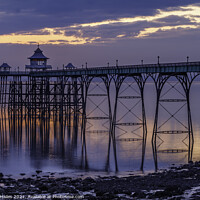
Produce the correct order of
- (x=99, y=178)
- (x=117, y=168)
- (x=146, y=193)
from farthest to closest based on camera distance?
(x=117, y=168) < (x=99, y=178) < (x=146, y=193)

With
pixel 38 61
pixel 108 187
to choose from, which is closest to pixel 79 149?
pixel 108 187

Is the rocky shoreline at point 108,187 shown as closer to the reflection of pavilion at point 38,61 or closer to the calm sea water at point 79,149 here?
the calm sea water at point 79,149

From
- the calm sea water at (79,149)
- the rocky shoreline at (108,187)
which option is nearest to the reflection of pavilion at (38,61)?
the calm sea water at (79,149)

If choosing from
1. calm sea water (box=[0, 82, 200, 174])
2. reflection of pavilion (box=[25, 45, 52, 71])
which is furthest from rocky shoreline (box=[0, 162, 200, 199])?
reflection of pavilion (box=[25, 45, 52, 71])

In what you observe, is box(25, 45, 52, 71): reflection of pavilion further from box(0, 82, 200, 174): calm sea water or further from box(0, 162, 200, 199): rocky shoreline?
box(0, 162, 200, 199): rocky shoreline

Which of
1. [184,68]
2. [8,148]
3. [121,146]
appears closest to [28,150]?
[8,148]

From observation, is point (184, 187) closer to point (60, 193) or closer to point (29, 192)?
point (60, 193)

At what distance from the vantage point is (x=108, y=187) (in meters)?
28.0

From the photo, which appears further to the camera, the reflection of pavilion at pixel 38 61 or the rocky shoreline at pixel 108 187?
the reflection of pavilion at pixel 38 61

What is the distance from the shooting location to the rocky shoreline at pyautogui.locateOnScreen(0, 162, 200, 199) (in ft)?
83.6

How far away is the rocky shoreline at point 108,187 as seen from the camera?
2547 centimetres

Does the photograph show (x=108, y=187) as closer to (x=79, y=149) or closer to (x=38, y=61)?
(x=79, y=149)

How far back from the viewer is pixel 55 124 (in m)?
67.3

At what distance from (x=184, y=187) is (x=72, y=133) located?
1267 inches
